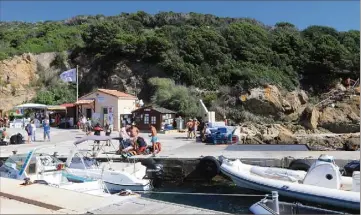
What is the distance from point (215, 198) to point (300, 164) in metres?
4.43

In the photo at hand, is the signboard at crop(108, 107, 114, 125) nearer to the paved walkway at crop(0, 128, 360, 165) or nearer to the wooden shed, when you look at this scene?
the wooden shed

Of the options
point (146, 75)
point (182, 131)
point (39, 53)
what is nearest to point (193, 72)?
point (146, 75)

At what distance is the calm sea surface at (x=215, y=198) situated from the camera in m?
13.2

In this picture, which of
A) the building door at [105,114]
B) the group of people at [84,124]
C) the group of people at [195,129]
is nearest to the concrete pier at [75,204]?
the group of people at [195,129]

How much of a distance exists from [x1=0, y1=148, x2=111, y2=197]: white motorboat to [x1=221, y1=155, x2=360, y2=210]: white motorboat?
18.4 feet

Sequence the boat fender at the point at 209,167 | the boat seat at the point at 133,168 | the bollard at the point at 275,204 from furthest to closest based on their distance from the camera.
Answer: the boat fender at the point at 209,167
the boat seat at the point at 133,168
the bollard at the point at 275,204

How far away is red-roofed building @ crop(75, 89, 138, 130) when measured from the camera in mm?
36938

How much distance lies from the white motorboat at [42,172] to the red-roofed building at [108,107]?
852 inches

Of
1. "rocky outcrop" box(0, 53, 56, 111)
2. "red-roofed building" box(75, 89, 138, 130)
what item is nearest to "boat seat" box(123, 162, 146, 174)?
"red-roofed building" box(75, 89, 138, 130)

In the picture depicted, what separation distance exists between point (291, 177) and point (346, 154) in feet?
22.9

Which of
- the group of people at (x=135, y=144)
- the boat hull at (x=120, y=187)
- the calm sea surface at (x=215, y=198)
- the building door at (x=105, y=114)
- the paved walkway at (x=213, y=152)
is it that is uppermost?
the building door at (x=105, y=114)

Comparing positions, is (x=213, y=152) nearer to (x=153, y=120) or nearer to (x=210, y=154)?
(x=210, y=154)

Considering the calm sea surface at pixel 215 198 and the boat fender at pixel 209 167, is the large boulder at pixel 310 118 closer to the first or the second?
the boat fender at pixel 209 167

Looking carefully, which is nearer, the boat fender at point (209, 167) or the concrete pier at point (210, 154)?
the boat fender at point (209, 167)
